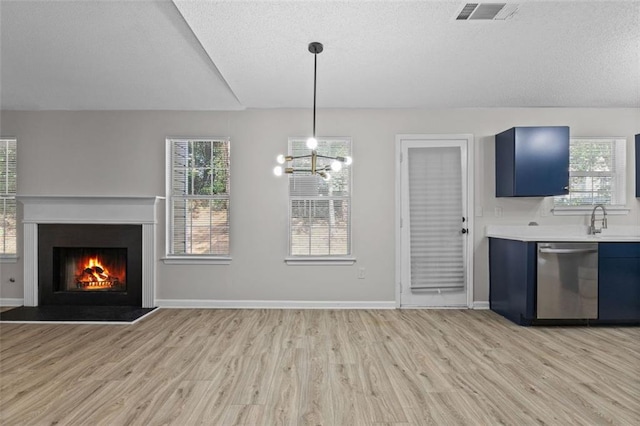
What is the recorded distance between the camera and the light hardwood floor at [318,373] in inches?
90.0

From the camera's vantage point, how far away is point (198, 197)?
4957 mm

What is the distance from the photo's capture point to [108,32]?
121 inches

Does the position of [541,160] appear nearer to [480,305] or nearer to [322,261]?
[480,305]

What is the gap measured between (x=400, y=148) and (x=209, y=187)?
248 centimetres

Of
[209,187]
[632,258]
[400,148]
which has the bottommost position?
[632,258]

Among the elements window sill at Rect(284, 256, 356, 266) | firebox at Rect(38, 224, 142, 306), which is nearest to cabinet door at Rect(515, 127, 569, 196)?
window sill at Rect(284, 256, 356, 266)

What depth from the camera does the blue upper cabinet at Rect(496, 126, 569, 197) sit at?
444 centimetres

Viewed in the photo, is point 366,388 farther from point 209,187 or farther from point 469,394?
point 209,187

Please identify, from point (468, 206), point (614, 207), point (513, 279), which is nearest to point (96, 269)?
point (468, 206)

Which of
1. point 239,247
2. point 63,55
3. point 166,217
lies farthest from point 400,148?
point 63,55

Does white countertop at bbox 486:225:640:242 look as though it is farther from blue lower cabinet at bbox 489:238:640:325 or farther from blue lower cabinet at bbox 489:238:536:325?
blue lower cabinet at bbox 489:238:640:325

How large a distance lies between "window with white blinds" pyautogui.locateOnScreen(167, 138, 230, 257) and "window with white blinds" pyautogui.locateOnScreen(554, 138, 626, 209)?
4.30 m

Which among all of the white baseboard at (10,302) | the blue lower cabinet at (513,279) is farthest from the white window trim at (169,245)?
the blue lower cabinet at (513,279)

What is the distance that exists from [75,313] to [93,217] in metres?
1.17
